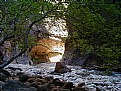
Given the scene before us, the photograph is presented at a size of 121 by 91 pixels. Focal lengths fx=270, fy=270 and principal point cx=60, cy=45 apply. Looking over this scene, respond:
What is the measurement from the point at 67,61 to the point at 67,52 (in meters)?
1.04

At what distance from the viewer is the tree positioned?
5.13 m

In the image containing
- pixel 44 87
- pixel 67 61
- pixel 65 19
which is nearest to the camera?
pixel 65 19

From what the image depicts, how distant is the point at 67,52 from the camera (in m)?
19.3

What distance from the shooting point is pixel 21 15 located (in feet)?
17.5

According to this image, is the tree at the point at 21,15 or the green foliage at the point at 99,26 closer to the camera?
the green foliage at the point at 99,26

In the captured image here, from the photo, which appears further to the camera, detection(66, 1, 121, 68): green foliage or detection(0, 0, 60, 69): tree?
detection(0, 0, 60, 69): tree

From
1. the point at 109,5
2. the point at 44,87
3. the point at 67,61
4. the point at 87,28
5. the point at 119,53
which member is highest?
the point at 109,5

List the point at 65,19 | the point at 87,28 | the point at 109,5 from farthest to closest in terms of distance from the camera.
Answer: the point at 65,19
the point at 87,28
the point at 109,5

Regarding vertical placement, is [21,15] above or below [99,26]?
above

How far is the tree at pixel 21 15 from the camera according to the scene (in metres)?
5.13

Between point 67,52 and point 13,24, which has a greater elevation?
point 13,24

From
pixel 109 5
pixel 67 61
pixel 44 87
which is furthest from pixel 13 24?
pixel 67 61

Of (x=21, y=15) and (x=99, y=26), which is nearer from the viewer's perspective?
(x=99, y=26)

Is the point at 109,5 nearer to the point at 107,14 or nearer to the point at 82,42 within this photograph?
the point at 107,14
